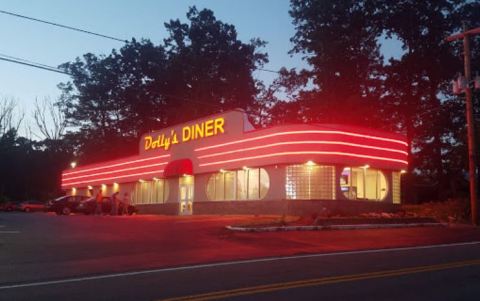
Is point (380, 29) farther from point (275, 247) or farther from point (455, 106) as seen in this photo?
point (275, 247)

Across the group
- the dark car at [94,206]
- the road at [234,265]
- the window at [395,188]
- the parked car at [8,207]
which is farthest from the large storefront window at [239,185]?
the parked car at [8,207]

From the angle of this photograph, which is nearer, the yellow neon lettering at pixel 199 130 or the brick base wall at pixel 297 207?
the brick base wall at pixel 297 207

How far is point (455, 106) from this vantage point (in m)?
50.6

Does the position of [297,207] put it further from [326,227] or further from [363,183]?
[326,227]

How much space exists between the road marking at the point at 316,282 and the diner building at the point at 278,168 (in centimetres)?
1413

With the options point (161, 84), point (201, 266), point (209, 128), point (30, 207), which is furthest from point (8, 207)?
point (201, 266)

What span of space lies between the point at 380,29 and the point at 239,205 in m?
26.7

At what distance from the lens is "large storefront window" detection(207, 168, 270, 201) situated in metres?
32.6

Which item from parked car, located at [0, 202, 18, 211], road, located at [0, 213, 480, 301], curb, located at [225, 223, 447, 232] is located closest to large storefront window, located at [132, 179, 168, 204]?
road, located at [0, 213, 480, 301]

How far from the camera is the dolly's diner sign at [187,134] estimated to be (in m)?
36.4

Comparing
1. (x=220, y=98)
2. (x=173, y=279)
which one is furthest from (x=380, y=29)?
(x=173, y=279)

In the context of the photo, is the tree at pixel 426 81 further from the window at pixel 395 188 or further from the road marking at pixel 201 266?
the road marking at pixel 201 266

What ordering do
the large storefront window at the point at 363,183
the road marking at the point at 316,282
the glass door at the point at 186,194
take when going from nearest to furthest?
the road marking at the point at 316,282, the large storefront window at the point at 363,183, the glass door at the point at 186,194

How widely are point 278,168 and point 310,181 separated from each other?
1.85 m
